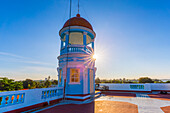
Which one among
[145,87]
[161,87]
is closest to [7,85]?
[145,87]

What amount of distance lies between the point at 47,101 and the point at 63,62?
386 cm

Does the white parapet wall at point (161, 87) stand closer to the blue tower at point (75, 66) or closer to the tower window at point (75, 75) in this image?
the blue tower at point (75, 66)

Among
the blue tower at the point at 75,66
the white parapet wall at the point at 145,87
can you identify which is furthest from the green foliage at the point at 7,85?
the white parapet wall at the point at 145,87

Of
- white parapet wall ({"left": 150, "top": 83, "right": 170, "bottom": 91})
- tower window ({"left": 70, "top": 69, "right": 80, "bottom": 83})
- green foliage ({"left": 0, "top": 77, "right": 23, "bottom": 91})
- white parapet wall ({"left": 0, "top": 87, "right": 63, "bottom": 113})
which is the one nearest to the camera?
white parapet wall ({"left": 0, "top": 87, "right": 63, "bottom": 113})

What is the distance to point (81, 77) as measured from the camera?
904 cm

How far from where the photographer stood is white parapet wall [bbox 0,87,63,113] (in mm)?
4520

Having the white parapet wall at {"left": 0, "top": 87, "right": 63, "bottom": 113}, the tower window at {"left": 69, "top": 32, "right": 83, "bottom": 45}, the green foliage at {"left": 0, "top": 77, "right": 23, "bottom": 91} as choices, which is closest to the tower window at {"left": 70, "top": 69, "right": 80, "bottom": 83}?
the white parapet wall at {"left": 0, "top": 87, "right": 63, "bottom": 113}

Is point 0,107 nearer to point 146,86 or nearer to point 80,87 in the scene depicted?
point 80,87

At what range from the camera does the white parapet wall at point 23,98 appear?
452cm

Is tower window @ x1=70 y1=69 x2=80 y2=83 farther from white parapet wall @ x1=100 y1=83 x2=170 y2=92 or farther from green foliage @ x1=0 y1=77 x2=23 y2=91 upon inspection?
green foliage @ x1=0 y1=77 x2=23 y2=91

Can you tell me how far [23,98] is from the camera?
5391 millimetres

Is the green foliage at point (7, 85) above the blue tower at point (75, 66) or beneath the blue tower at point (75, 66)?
beneath

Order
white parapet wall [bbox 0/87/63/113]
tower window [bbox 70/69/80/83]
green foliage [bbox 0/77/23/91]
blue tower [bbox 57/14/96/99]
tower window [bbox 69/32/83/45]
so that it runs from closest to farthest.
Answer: white parapet wall [bbox 0/87/63/113], blue tower [bbox 57/14/96/99], tower window [bbox 70/69/80/83], tower window [bbox 69/32/83/45], green foliage [bbox 0/77/23/91]

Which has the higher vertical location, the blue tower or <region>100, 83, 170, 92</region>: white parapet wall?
the blue tower
